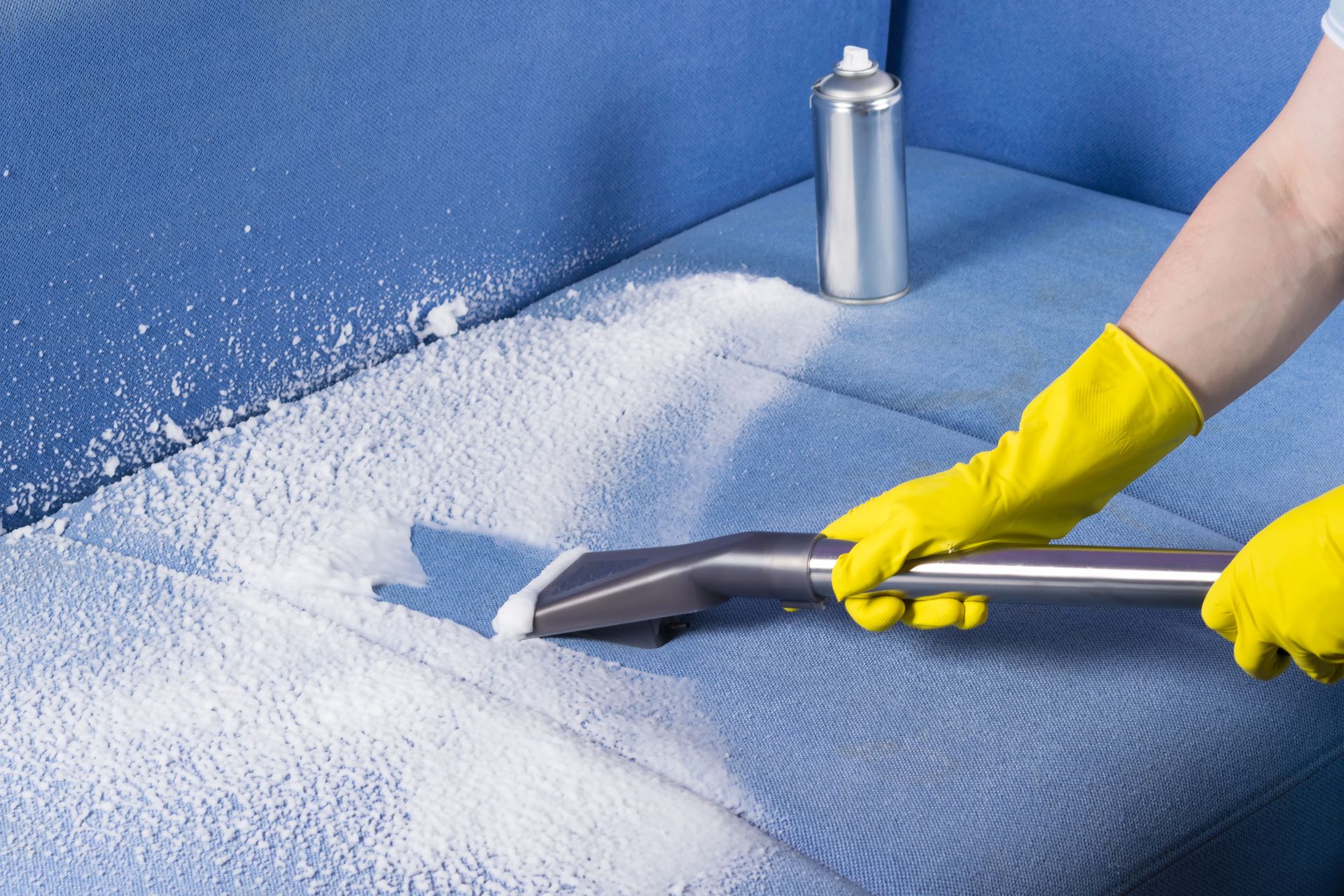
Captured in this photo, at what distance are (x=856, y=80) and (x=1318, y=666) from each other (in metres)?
0.94

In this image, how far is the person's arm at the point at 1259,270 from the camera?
1133mm

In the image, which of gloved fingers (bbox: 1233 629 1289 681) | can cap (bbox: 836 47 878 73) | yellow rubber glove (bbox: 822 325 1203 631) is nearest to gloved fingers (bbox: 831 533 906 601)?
yellow rubber glove (bbox: 822 325 1203 631)

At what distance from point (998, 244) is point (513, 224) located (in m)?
0.70

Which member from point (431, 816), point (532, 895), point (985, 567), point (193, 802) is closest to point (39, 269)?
point (193, 802)

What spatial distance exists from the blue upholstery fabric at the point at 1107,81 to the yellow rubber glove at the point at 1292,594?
1.00 meters

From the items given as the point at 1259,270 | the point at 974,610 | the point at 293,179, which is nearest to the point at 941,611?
the point at 974,610

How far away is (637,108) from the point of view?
5.94ft

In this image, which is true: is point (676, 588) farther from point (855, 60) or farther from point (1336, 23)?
point (855, 60)

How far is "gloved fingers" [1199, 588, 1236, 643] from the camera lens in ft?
3.18

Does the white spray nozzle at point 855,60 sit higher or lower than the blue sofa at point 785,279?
higher

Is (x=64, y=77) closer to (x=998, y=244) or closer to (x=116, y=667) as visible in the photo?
(x=116, y=667)

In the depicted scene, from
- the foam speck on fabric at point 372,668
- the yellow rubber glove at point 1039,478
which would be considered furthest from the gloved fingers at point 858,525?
the foam speck on fabric at point 372,668

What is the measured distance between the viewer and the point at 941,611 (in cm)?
103

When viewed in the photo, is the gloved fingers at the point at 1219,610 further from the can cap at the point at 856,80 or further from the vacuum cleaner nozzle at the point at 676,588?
the can cap at the point at 856,80
